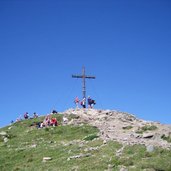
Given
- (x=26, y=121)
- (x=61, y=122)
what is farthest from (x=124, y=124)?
(x=26, y=121)

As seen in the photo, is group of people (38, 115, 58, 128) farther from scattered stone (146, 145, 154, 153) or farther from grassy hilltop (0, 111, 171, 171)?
scattered stone (146, 145, 154, 153)

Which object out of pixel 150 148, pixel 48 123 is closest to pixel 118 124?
pixel 48 123

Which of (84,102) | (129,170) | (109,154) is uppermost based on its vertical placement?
(84,102)

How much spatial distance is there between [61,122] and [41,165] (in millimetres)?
19297

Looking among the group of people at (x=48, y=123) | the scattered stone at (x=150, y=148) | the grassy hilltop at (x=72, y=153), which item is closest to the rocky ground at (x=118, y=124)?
the group of people at (x=48, y=123)

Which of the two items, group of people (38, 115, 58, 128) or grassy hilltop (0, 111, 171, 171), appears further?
group of people (38, 115, 58, 128)

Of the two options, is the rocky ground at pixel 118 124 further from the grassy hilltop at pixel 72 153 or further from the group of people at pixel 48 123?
the grassy hilltop at pixel 72 153

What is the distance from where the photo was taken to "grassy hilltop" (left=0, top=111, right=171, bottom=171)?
61.2ft

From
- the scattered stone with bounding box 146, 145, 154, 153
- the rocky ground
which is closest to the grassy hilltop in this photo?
the scattered stone with bounding box 146, 145, 154, 153

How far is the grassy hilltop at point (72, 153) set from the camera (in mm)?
18641

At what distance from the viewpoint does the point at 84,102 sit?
154ft

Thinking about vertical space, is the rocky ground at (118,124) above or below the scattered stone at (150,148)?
above

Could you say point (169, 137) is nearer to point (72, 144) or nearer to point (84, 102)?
point (72, 144)

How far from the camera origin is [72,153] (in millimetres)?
23859
